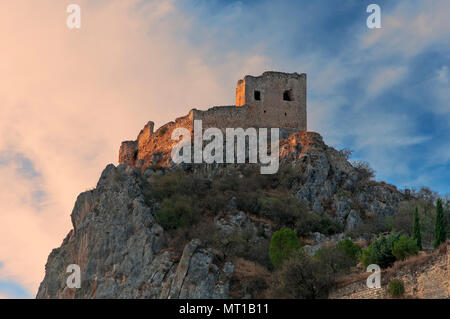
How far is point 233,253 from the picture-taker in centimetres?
3731

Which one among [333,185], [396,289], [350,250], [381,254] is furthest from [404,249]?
[333,185]

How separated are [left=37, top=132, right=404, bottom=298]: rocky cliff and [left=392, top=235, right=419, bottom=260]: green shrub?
22.4 feet

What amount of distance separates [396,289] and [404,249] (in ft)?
13.3

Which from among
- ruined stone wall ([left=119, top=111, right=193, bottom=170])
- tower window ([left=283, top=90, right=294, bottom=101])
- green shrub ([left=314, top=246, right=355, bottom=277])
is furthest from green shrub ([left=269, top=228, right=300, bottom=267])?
tower window ([left=283, top=90, right=294, bottom=101])

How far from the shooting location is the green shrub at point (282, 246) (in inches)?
1387

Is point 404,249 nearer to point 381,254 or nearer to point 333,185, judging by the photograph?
point 381,254

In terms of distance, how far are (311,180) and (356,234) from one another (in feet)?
18.5

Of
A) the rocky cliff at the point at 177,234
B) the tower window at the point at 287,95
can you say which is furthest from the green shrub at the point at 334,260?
the tower window at the point at 287,95

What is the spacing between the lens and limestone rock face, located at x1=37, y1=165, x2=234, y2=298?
34531mm

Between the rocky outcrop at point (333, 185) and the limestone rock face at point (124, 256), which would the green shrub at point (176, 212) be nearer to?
the limestone rock face at point (124, 256)

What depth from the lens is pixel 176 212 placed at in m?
41.1

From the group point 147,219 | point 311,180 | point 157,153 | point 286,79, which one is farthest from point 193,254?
point 286,79

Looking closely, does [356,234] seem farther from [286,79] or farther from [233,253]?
[286,79]

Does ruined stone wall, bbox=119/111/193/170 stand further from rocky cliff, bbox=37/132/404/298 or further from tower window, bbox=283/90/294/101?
tower window, bbox=283/90/294/101
